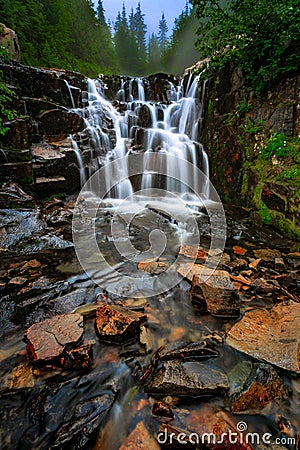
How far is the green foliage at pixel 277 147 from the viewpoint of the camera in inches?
205

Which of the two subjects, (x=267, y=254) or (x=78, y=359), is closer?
(x=78, y=359)

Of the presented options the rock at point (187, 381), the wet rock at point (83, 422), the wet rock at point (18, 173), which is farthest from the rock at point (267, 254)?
the wet rock at point (18, 173)

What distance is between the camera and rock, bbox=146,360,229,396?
1800mm

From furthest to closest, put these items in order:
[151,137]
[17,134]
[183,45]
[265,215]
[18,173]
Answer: [183,45] → [151,137] → [17,134] → [18,173] → [265,215]

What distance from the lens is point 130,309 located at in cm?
279

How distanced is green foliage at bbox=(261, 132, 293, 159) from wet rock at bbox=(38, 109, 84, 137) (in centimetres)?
741

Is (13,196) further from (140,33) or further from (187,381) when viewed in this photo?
(140,33)

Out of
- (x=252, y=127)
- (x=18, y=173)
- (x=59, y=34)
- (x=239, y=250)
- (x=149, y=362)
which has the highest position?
(x=59, y=34)

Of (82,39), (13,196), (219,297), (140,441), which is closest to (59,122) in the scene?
(13,196)

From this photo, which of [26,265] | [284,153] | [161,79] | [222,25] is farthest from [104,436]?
[161,79]

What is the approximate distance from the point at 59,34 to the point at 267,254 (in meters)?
29.3

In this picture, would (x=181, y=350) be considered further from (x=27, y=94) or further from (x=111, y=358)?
(x=27, y=94)

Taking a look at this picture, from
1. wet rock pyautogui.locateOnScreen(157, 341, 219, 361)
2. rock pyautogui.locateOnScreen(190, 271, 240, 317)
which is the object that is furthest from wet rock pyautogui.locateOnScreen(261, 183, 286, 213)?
wet rock pyautogui.locateOnScreen(157, 341, 219, 361)

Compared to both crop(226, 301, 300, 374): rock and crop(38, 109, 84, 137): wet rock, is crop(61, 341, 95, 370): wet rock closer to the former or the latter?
crop(226, 301, 300, 374): rock
